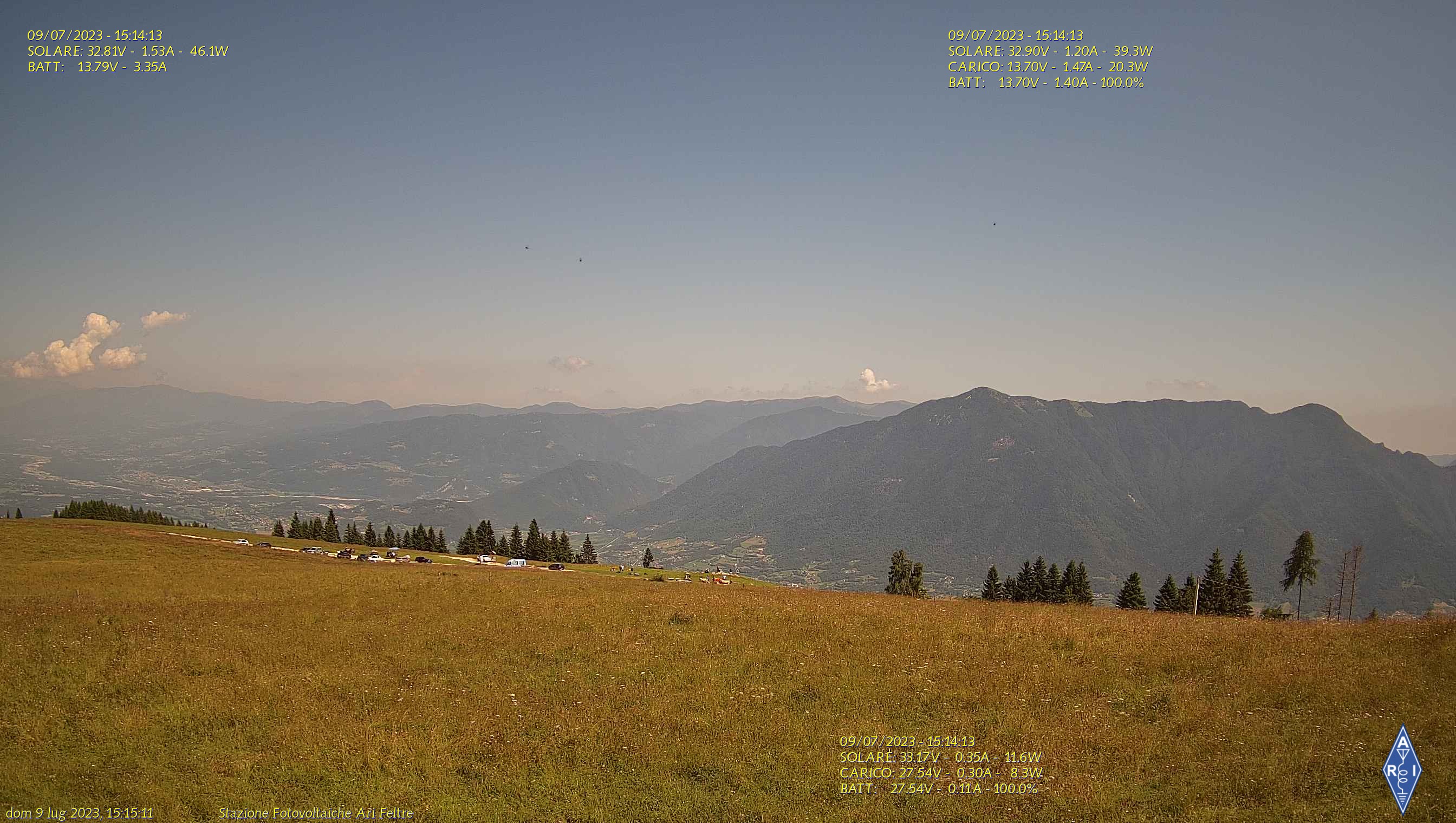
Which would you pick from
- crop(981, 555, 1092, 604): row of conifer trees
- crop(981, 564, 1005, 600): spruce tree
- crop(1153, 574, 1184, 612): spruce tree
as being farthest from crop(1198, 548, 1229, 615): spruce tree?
crop(981, 564, 1005, 600): spruce tree

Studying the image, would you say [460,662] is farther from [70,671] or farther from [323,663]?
[70,671]

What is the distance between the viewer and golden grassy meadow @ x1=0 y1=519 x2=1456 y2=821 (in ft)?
39.0

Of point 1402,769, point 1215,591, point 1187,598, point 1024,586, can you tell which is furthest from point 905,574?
point 1402,769

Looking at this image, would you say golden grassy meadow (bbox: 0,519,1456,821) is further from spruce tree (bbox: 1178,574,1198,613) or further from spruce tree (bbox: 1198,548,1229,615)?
spruce tree (bbox: 1198,548,1229,615)

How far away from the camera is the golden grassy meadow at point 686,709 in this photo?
11883mm

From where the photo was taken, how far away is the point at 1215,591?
7262cm

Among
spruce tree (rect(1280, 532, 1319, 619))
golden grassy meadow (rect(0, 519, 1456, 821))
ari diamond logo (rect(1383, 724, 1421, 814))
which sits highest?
ari diamond logo (rect(1383, 724, 1421, 814))

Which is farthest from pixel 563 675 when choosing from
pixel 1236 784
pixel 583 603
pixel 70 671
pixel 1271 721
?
pixel 1271 721

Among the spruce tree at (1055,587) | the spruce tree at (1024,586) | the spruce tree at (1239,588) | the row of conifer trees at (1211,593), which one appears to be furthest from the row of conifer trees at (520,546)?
the spruce tree at (1239,588)

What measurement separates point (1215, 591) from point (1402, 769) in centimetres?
7615

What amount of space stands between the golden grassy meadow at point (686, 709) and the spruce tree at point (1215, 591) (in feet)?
191

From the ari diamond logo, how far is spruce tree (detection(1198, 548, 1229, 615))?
67918 millimetres

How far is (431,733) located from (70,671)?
11356mm

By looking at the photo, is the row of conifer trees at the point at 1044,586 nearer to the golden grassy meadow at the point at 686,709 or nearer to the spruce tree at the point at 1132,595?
the spruce tree at the point at 1132,595
